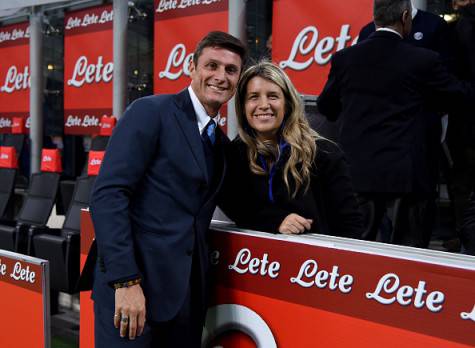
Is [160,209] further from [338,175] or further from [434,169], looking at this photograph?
[434,169]

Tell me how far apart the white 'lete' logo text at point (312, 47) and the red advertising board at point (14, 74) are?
3.33 metres

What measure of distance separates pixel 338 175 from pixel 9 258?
134 cm

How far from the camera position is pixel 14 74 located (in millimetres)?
6160

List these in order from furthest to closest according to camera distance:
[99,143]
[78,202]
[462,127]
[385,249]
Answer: [99,143] → [78,202] → [462,127] → [385,249]

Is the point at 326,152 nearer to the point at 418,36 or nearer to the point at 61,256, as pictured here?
the point at 418,36

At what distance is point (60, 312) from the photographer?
13.1 feet

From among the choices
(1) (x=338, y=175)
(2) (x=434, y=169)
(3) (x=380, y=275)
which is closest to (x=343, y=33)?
(2) (x=434, y=169)

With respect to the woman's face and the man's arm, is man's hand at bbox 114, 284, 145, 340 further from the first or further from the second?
the woman's face

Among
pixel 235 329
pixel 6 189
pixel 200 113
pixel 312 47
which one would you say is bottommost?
pixel 235 329

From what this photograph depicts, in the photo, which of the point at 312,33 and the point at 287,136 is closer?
the point at 287,136

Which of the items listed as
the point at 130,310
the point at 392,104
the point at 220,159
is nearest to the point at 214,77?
the point at 220,159

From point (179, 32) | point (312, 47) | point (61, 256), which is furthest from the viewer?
point (179, 32)

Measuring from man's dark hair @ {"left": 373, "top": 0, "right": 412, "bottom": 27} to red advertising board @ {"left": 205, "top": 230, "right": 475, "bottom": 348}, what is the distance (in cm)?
103

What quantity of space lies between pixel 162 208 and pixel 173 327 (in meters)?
0.33
